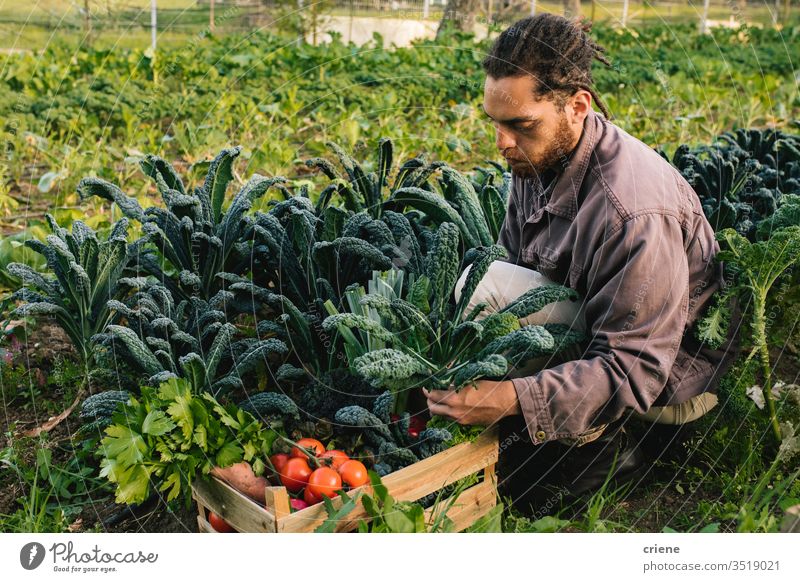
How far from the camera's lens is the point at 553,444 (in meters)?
2.81

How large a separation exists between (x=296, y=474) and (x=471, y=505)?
57 centimetres

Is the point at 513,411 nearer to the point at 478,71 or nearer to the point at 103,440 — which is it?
the point at 103,440

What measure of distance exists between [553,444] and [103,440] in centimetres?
141

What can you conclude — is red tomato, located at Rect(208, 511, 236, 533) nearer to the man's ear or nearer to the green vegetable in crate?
the green vegetable in crate

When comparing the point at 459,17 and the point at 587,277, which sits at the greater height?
the point at 459,17

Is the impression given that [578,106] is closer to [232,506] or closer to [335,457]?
[335,457]

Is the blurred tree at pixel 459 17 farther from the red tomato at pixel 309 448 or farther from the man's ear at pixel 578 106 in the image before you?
the red tomato at pixel 309 448

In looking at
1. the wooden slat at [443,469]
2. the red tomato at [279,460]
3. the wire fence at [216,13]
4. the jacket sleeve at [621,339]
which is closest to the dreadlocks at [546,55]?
the jacket sleeve at [621,339]

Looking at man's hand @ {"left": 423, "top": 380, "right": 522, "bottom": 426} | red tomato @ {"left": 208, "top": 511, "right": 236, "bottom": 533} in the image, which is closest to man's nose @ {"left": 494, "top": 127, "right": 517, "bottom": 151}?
man's hand @ {"left": 423, "top": 380, "right": 522, "bottom": 426}

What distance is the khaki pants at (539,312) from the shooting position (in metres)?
2.84

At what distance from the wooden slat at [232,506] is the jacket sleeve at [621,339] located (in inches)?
31.9

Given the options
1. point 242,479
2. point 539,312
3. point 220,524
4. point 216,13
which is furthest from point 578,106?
point 216,13

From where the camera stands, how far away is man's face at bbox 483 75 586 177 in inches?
102

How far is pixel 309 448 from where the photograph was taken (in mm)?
2549
